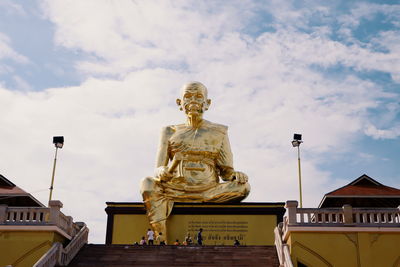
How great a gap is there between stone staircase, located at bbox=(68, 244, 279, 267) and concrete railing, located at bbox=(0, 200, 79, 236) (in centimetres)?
135

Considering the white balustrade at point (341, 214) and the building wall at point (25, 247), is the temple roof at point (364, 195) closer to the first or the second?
the white balustrade at point (341, 214)

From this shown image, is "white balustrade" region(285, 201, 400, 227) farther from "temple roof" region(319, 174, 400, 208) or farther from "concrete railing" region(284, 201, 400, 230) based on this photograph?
"temple roof" region(319, 174, 400, 208)

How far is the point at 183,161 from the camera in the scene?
25.1 metres

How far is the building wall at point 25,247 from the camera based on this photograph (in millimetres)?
18297

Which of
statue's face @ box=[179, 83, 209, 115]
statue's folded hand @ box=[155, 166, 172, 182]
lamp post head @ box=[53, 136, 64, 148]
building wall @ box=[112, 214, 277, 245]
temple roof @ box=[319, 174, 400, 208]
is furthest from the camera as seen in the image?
lamp post head @ box=[53, 136, 64, 148]

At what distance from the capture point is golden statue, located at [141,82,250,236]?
78.1 ft

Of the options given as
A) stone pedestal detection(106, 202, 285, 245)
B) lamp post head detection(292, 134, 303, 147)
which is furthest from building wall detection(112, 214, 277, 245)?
lamp post head detection(292, 134, 303, 147)

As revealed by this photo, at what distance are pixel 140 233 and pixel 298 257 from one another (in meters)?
7.60

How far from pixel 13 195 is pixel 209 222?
25.1 feet

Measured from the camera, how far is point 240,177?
80.6ft

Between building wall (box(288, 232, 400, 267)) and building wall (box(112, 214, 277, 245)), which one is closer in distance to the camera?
building wall (box(288, 232, 400, 267))

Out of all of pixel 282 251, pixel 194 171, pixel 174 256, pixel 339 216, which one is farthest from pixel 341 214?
pixel 194 171

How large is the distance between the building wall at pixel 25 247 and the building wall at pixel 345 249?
7.41 meters

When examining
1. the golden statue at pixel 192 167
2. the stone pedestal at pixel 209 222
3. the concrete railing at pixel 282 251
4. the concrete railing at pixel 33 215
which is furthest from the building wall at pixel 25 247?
the concrete railing at pixel 282 251
